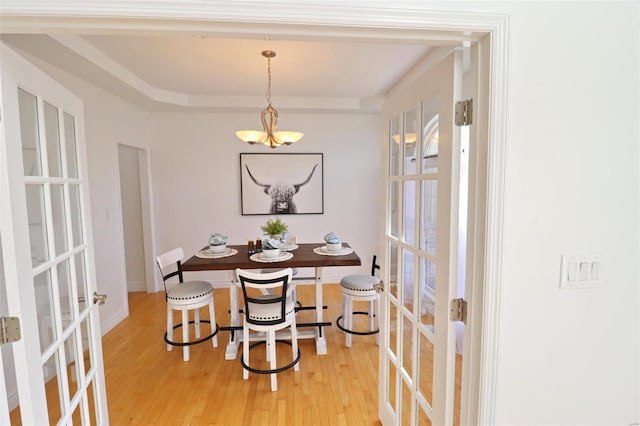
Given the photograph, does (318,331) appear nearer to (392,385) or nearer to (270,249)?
(270,249)

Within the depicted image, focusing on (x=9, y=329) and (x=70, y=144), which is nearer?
(x=9, y=329)

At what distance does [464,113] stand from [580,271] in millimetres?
642

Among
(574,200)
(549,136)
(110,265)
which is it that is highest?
(549,136)

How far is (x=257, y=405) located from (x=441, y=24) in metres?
2.35

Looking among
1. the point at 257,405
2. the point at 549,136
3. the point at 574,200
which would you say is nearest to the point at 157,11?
the point at 549,136

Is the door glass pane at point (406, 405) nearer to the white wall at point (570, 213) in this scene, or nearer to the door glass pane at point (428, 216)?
the white wall at point (570, 213)

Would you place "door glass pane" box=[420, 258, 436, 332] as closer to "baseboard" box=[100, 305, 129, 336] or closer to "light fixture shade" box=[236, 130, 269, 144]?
"light fixture shade" box=[236, 130, 269, 144]

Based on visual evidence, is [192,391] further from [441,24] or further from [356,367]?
[441,24]

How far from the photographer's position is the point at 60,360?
126cm

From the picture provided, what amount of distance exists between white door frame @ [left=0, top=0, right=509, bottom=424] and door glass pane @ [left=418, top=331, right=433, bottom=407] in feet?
0.99

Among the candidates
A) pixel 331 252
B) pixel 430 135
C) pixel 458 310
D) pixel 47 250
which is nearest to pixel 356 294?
pixel 331 252

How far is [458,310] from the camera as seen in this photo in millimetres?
1115

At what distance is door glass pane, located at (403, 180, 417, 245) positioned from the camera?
1399 mm

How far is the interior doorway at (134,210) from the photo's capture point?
416 cm
